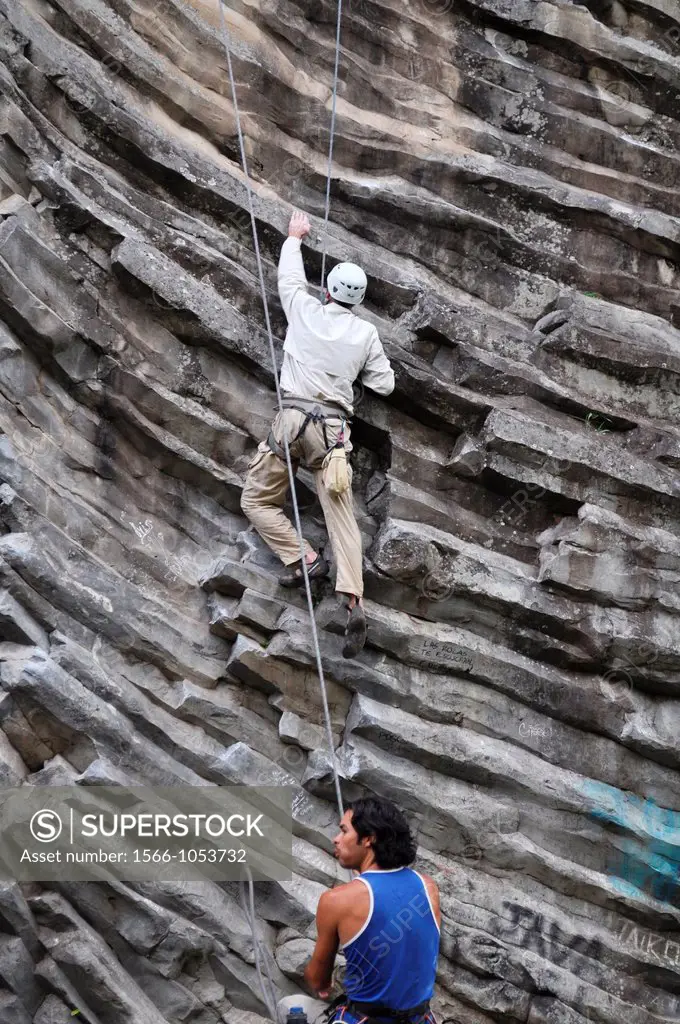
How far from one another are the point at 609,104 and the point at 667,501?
4773 millimetres

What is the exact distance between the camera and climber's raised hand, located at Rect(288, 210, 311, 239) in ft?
35.3

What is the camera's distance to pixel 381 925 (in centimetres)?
580

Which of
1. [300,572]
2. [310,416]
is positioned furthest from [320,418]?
[300,572]

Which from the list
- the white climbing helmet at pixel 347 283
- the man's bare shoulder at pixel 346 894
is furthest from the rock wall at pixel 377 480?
the man's bare shoulder at pixel 346 894

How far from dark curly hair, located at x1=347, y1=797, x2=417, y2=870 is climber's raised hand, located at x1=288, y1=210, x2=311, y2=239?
20.4 feet

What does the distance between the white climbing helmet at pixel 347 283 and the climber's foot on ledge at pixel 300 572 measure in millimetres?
2259

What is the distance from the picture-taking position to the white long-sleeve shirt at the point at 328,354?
394 inches

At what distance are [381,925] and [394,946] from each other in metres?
0.12

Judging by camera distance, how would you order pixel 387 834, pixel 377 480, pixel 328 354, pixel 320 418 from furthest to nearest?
pixel 377 480
pixel 328 354
pixel 320 418
pixel 387 834

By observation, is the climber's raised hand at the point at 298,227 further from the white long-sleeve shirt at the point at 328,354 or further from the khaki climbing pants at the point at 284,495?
the khaki climbing pants at the point at 284,495

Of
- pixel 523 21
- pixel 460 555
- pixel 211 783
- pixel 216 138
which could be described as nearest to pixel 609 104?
pixel 523 21

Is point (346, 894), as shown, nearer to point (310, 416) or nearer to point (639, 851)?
point (639, 851)

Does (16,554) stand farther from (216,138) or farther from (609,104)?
(609,104)

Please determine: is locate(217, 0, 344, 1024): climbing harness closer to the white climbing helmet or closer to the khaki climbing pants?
the khaki climbing pants
